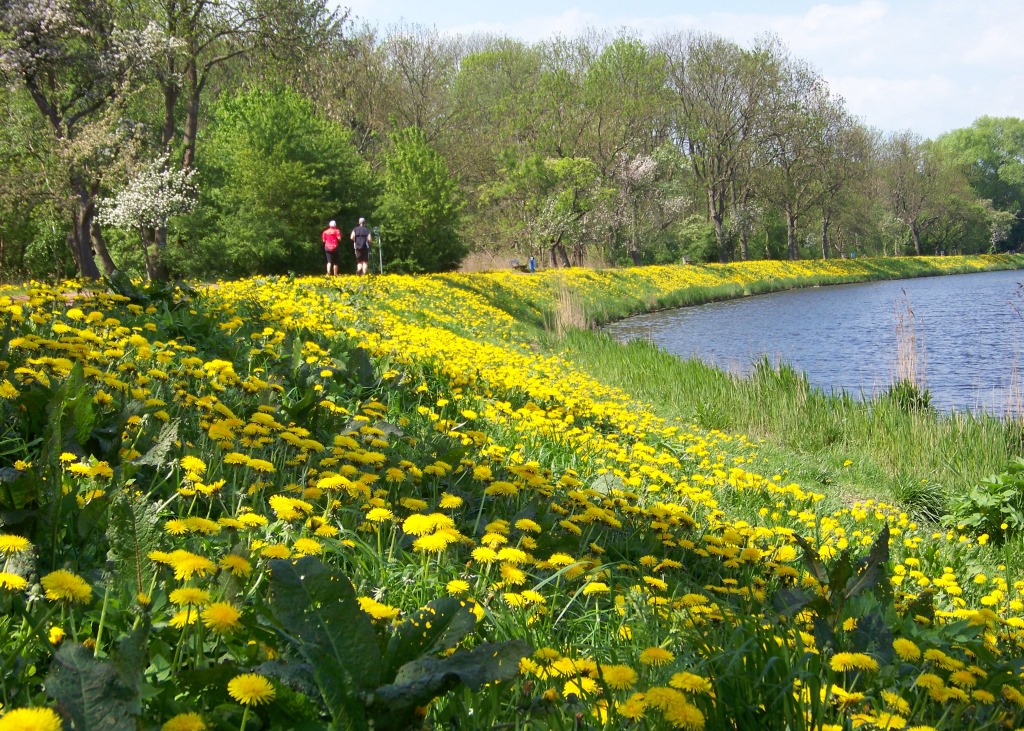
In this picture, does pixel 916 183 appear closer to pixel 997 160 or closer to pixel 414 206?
pixel 997 160

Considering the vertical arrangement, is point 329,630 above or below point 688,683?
above

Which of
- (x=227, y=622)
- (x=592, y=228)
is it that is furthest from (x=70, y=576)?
(x=592, y=228)

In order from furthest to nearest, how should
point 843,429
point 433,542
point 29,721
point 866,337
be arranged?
point 866,337, point 843,429, point 433,542, point 29,721

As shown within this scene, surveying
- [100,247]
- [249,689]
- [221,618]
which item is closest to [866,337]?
[221,618]

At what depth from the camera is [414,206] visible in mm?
26078

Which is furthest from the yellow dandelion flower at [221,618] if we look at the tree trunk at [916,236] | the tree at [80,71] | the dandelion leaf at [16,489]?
the tree trunk at [916,236]

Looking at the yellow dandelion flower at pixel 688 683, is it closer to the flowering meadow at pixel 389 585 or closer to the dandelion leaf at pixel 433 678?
the flowering meadow at pixel 389 585

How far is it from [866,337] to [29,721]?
63.1 ft

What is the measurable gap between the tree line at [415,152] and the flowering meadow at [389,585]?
17.2 meters

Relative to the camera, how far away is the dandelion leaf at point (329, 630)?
57.9 inches

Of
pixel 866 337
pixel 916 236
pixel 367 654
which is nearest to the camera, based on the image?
pixel 367 654

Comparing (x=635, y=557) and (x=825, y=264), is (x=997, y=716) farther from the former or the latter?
(x=825, y=264)

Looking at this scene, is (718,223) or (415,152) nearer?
(415,152)

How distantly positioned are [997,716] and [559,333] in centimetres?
1423
